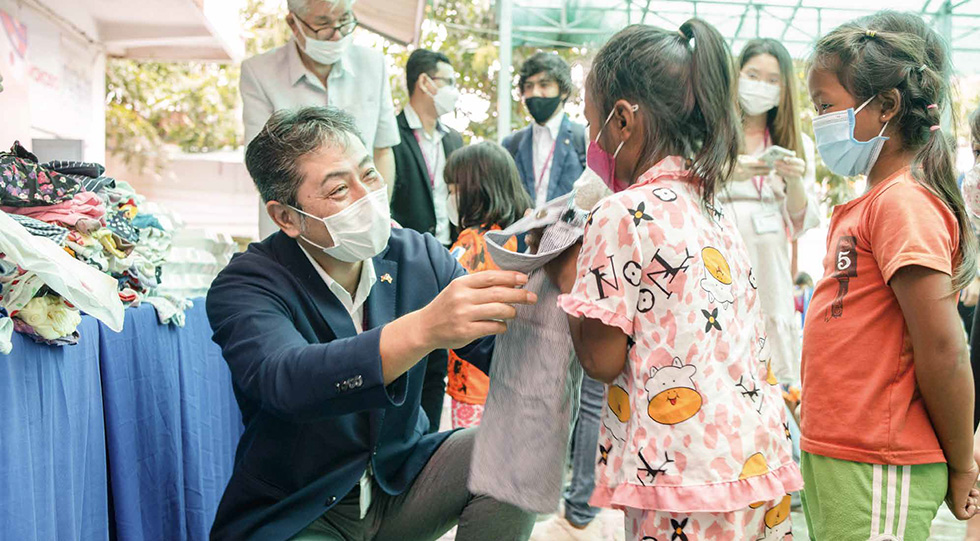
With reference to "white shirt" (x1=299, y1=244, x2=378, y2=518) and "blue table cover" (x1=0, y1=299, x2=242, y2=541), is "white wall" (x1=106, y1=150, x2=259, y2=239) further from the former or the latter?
"white shirt" (x1=299, y1=244, x2=378, y2=518)

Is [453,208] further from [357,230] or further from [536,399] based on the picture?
[536,399]

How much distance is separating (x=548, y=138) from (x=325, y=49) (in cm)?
153

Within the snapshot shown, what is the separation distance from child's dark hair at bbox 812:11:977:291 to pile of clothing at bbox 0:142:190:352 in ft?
5.92

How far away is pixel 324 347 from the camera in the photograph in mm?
1759

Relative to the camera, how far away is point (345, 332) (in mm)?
2111

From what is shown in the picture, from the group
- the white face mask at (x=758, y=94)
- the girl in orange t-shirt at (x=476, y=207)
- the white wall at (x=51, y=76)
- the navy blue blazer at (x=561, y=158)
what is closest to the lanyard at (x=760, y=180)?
the white face mask at (x=758, y=94)

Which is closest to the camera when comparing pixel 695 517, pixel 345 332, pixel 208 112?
pixel 695 517

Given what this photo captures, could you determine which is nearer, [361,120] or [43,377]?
[43,377]

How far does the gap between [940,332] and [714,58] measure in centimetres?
73

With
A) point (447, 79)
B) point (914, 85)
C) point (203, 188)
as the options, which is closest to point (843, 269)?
point (914, 85)

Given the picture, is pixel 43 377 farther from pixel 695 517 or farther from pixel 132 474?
pixel 695 517

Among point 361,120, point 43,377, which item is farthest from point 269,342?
point 361,120

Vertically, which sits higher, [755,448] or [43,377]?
[755,448]

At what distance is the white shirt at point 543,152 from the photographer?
A: 4809 mm
